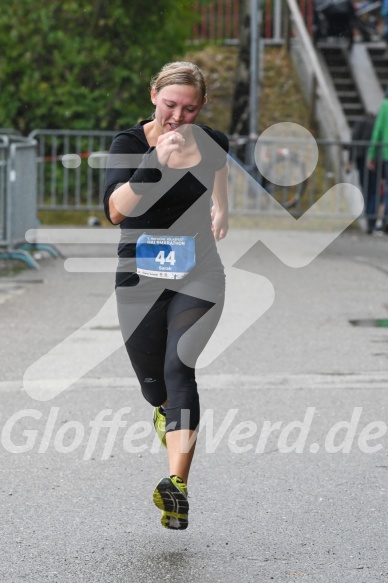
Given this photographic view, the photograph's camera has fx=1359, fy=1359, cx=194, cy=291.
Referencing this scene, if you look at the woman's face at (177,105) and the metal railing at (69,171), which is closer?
the woman's face at (177,105)

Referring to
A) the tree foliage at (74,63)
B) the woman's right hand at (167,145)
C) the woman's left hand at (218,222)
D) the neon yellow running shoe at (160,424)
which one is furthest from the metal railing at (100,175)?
the woman's right hand at (167,145)

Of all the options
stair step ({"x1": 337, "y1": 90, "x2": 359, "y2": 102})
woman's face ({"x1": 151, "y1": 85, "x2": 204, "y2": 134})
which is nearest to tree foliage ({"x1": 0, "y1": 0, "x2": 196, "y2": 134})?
stair step ({"x1": 337, "y1": 90, "x2": 359, "y2": 102})

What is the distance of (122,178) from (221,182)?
1.49ft

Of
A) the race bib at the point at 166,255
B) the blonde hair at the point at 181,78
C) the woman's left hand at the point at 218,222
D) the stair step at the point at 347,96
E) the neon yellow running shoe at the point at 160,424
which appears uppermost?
the blonde hair at the point at 181,78

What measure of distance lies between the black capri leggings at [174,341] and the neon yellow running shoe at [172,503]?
0.28 m

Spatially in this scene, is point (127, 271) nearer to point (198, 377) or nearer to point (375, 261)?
point (198, 377)

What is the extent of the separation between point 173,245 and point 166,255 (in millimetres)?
46

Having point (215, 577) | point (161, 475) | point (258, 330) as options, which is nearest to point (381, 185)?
point (258, 330)

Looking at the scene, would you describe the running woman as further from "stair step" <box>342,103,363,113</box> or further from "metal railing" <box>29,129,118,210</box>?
"stair step" <box>342,103,363,113</box>

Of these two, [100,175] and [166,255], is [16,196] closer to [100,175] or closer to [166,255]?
[100,175]

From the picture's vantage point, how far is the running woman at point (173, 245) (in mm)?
4957

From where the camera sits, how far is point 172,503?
4863mm

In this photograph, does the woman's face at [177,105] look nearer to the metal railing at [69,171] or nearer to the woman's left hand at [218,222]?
the woman's left hand at [218,222]

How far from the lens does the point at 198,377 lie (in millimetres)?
8367
